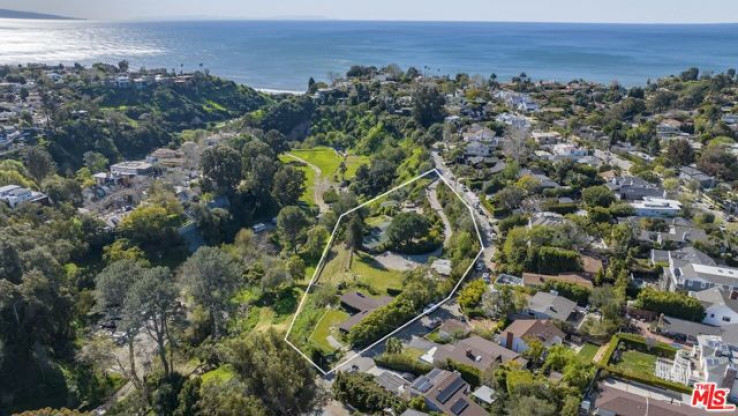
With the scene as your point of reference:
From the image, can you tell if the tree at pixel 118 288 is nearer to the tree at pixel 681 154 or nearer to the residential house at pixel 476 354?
the residential house at pixel 476 354

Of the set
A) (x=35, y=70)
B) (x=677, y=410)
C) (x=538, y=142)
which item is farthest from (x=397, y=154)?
(x=35, y=70)

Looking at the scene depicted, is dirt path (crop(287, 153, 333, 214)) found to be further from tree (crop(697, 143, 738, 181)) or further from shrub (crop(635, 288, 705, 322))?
tree (crop(697, 143, 738, 181))

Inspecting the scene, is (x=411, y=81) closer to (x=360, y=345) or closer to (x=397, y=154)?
(x=397, y=154)

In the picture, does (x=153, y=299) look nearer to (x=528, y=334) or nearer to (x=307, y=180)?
(x=528, y=334)

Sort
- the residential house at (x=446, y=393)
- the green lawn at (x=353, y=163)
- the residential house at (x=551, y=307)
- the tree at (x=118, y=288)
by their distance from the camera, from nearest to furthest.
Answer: the residential house at (x=446, y=393), the tree at (x=118, y=288), the residential house at (x=551, y=307), the green lawn at (x=353, y=163)

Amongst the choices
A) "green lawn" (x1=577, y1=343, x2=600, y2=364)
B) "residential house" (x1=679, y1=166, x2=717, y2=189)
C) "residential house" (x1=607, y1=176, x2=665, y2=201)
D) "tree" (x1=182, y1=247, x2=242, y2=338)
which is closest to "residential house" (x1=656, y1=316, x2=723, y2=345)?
"green lawn" (x1=577, y1=343, x2=600, y2=364)

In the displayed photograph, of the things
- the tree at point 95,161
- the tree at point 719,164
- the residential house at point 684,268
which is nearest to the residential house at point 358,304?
the residential house at point 684,268

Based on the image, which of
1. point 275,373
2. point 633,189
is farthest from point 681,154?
point 275,373
